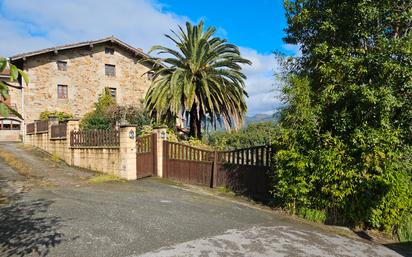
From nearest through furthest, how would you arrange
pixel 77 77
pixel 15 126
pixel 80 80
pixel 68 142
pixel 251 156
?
pixel 251 156 → pixel 68 142 → pixel 77 77 → pixel 80 80 → pixel 15 126

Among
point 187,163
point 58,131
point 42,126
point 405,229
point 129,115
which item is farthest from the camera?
point 129,115

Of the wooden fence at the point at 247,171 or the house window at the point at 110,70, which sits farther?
the house window at the point at 110,70

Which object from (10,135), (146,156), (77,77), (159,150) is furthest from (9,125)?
(159,150)

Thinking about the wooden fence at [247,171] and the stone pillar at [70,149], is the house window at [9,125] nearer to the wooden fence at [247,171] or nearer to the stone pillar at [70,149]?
the stone pillar at [70,149]

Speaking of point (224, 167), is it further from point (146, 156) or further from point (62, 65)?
point (62, 65)

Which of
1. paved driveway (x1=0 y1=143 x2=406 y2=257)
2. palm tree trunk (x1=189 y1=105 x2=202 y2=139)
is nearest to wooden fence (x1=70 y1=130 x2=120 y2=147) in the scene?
Result: paved driveway (x1=0 y1=143 x2=406 y2=257)

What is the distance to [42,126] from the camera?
1897 centimetres

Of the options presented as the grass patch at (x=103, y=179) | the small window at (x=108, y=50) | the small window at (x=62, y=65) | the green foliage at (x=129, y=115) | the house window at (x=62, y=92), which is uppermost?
the small window at (x=108, y=50)

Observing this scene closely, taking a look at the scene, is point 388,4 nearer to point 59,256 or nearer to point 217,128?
point 59,256

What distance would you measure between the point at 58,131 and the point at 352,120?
14.5 metres

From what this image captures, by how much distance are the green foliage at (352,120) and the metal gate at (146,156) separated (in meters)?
6.48

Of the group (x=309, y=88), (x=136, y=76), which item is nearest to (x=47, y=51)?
(x=136, y=76)

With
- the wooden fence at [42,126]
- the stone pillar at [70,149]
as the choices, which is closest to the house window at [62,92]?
the wooden fence at [42,126]

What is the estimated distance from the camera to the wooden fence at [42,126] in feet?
59.8
